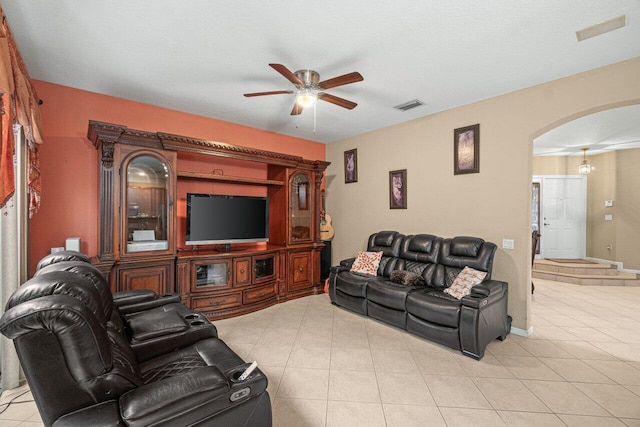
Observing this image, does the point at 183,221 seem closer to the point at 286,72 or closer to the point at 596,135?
the point at 286,72

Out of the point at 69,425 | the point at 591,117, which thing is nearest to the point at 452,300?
the point at 69,425

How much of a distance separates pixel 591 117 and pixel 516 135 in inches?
80.0

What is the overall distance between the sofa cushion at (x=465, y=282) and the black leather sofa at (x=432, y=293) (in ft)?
0.26

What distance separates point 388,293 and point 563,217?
21.1 feet

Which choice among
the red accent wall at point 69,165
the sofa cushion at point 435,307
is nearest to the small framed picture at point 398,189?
the sofa cushion at point 435,307

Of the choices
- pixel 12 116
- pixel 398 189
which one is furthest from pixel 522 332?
pixel 12 116

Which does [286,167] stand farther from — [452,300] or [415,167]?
[452,300]

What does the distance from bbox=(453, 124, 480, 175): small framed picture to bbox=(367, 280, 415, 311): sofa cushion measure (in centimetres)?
182

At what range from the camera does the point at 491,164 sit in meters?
3.58

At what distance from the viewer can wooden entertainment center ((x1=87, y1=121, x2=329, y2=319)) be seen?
314 centimetres

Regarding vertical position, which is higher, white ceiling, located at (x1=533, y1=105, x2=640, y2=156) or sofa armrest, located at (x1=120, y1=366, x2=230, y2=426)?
white ceiling, located at (x1=533, y1=105, x2=640, y2=156)

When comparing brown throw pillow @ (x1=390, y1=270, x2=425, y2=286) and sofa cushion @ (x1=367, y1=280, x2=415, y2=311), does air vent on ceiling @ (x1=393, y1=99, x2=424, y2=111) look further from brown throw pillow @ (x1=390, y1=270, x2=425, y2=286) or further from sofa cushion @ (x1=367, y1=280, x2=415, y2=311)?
sofa cushion @ (x1=367, y1=280, x2=415, y2=311)

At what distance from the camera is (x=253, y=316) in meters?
3.90

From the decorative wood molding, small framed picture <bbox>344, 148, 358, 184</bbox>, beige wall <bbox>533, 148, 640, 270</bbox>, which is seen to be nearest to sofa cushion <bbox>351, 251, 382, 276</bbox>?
small framed picture <bbox>344, 148, 358, 184</bbox>
